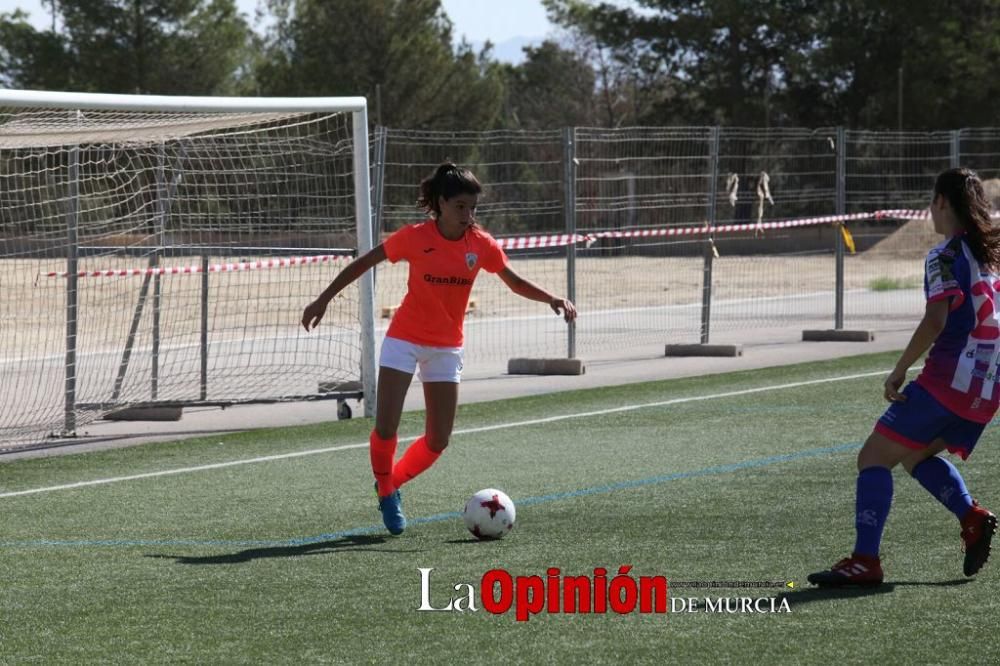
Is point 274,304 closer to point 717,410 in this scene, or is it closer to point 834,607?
point 717,410

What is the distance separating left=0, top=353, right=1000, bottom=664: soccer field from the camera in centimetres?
605

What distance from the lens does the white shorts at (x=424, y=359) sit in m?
8.32

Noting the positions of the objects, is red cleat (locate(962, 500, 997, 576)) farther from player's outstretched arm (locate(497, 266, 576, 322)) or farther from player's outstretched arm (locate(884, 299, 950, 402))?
player's outstretched arm (locate(497, 266, 576, 322))

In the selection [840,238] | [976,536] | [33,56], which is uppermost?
[33,56]

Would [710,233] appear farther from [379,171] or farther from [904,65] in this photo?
[904,65]

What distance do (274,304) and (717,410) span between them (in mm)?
14067

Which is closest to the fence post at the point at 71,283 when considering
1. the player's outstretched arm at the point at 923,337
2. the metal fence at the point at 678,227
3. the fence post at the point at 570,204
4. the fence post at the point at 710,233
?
the metal fence at the point at 678,227

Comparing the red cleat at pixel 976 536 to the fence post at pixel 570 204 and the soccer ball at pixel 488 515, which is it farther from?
the fence post at pixel 570 204

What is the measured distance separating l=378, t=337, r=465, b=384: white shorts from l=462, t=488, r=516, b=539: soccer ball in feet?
2.29

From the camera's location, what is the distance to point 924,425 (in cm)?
680

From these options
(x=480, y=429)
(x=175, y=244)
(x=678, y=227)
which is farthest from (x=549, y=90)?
(x=480, y=429)

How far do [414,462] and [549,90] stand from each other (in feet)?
237

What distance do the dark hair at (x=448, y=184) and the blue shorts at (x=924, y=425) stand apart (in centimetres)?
237

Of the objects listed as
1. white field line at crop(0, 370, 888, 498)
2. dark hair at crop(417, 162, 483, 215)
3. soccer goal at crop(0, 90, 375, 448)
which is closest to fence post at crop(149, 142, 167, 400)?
soccer goal at crop(0, 90, 375, 448)
